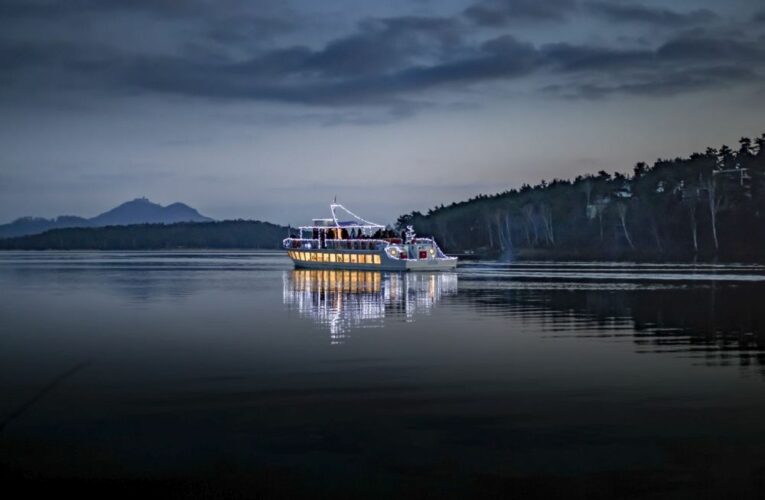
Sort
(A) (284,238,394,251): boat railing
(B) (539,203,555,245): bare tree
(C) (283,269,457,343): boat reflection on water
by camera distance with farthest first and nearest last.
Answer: (B) (539,203,555,245): bare tree, (A) (284,238,394,251): boat railing, (C) (283,269,457,343): boat reflection on water

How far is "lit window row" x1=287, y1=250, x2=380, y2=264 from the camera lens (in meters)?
117

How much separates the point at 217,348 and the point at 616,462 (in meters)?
18.2

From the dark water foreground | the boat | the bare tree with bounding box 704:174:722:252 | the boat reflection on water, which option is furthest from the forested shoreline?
the dark water foreground

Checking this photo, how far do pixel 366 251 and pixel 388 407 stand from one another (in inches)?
3851

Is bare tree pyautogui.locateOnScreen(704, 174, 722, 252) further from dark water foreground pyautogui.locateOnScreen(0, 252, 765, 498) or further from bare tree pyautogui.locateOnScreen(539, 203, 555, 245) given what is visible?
dark water foreground pyautogui.locateOnScreen(0, 252, 765, 498)

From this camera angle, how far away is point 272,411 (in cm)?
1814

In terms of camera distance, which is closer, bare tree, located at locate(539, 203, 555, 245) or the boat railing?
the boat railing

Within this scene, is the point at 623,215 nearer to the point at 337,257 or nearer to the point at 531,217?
the point at 531,217

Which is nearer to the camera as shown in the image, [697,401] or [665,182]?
[697,401]

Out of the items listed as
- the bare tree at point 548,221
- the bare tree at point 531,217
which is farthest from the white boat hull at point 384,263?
the bare tree at point 531,217

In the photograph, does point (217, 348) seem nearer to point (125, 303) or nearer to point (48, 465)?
point (48, 465)

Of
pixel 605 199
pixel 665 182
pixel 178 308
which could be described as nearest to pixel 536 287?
pixel 178 308

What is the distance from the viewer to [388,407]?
1845 centimetres

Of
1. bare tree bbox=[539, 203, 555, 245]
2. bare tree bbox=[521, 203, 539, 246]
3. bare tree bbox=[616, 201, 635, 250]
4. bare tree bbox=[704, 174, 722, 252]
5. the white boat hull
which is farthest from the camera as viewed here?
bare tree bbox=[521, 203, 539, 246]
